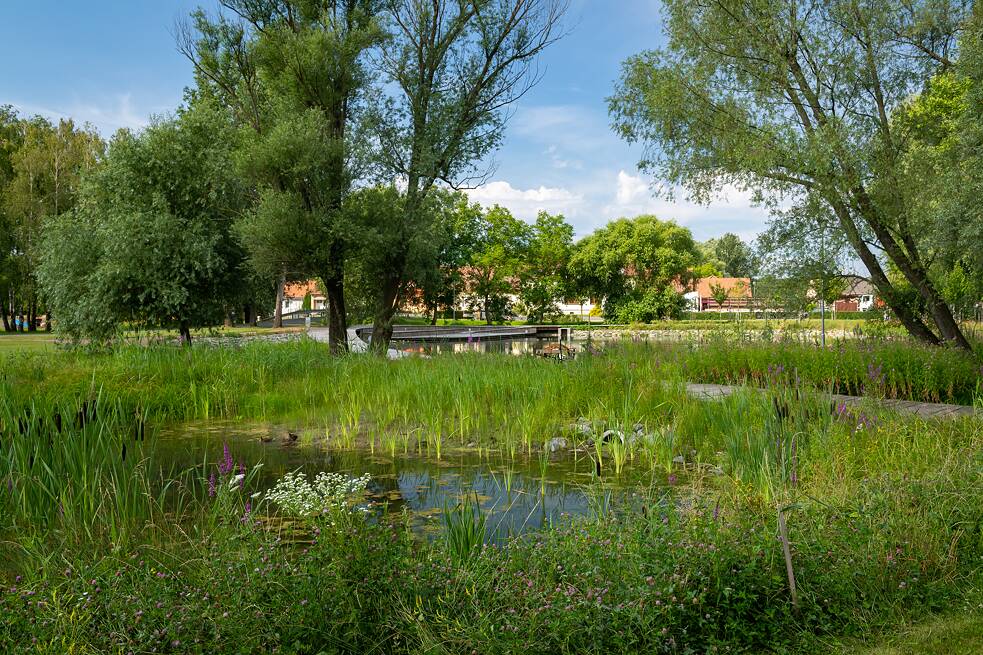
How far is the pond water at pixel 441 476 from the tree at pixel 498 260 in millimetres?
39776

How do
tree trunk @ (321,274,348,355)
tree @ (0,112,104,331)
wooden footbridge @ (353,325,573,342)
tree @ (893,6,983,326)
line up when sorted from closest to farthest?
tree @ (893,6,983,326) → tree trunk @ (321,274,348,355) → wooden footbridge @ (353,325,573,342) → tree @ (0,112,104,331)

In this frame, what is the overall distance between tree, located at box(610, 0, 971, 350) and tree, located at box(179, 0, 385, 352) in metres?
7.04

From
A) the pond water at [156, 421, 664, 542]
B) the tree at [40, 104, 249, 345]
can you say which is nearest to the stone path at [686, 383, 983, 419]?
the pond water at [156, 421, 664, 542]

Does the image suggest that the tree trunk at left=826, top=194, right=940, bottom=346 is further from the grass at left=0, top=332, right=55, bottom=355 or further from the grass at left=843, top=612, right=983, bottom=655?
the grass at left=0, top=332, right=55, bottom=355

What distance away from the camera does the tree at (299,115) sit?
1420cm

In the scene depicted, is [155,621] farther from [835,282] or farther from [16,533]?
[835,282]

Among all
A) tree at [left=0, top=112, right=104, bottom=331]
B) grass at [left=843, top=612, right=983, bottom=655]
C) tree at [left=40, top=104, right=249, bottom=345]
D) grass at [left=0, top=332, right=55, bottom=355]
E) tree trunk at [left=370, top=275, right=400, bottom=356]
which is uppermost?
tree at [left=0, top=112, right=104, bottom=331]

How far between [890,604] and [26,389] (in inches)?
392

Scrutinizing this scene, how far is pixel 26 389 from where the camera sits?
28.9 feet

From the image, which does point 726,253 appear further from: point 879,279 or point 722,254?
point 879,279

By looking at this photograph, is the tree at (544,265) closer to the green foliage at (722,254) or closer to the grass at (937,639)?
the green foliage at (722,254)

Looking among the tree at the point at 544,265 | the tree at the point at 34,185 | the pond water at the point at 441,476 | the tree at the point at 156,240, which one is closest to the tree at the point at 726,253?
the tree at the point at 544,265

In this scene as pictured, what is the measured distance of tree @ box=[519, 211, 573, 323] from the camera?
50.2 meters

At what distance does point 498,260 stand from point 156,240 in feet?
110
